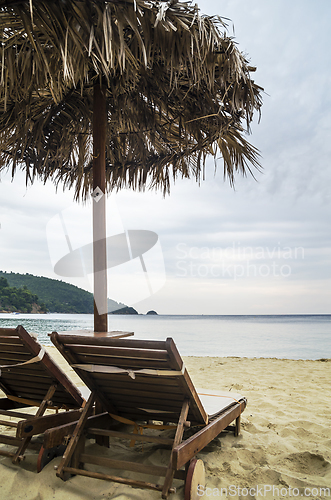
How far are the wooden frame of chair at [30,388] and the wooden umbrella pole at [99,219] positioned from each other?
1.54 feet

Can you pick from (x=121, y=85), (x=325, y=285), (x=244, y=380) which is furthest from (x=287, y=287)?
(x=121, y=85)

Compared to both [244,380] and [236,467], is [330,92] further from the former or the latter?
[236,467]

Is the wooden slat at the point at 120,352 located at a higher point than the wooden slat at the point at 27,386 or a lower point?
higher

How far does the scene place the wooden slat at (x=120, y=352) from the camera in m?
1.52

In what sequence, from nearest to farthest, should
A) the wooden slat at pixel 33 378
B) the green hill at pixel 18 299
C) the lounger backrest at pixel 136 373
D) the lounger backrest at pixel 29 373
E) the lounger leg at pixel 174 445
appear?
the lounger leg at pixel 174 445
the lounger backrest at pixel 136 373
the lounger backrest at pixel 29 373
the wooden slat at pixel 33 378
the green hill at pixel 18 299

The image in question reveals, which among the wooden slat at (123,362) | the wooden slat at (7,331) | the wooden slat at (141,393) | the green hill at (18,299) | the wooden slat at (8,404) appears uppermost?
the wooden slat at (7,331)

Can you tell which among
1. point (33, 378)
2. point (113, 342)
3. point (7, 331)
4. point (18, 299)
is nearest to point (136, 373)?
point (113, 342)

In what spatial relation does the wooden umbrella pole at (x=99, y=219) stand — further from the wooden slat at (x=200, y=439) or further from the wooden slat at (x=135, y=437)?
the wooden slat at (x=200, y=439)

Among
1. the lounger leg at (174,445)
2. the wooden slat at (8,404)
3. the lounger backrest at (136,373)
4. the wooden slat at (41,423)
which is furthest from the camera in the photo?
the wooden slat at (8,404)

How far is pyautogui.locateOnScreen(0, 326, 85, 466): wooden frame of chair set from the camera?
6.01 feet

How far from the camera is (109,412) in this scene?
203 cm

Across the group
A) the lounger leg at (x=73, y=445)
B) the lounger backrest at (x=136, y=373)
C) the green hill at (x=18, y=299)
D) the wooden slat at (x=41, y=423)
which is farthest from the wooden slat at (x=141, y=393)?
the green hill at (x=18, y=299)

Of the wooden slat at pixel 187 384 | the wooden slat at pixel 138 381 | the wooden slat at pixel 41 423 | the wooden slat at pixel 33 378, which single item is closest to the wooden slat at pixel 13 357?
the wooden slat at pixel 33 378

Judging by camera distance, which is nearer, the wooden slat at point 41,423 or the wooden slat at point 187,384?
the wooden slat at point 187,384
